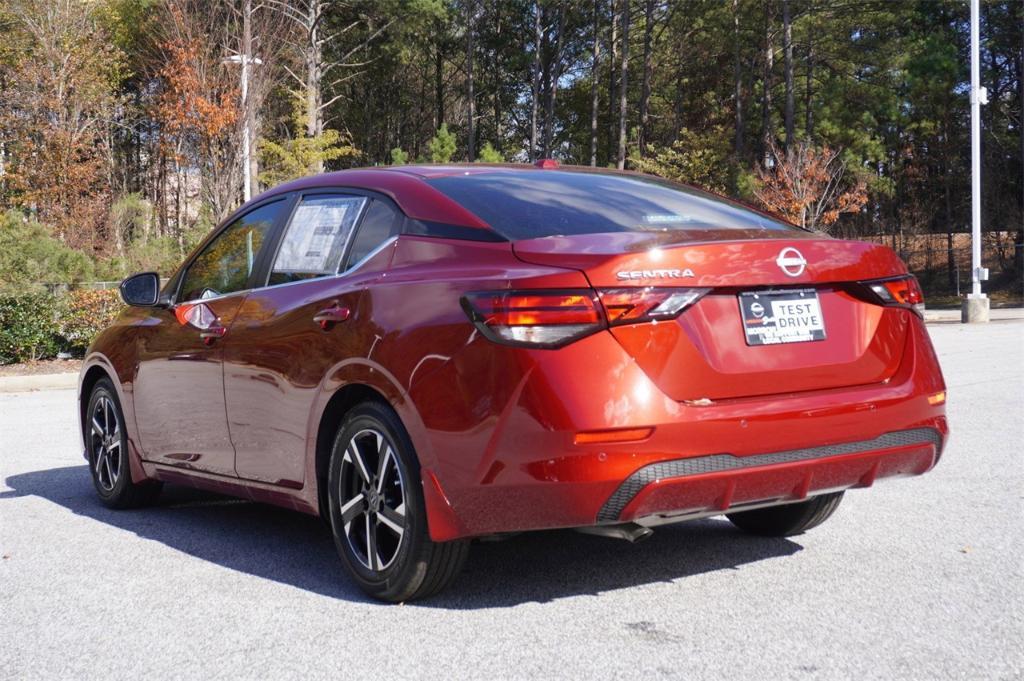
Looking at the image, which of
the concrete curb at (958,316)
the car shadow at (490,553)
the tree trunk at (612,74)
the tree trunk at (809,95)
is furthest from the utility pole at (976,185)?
the tree trunk at (612,74)

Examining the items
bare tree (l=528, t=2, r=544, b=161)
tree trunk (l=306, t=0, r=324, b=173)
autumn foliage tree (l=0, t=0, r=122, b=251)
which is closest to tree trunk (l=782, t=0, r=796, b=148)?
bare tree (l=528, t=2, r=544, b=161)

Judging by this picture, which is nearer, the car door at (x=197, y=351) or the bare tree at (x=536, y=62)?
the car door at (x=197, y=351)

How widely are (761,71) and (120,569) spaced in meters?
56.9

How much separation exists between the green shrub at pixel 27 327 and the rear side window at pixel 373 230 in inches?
578

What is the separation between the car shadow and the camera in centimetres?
482

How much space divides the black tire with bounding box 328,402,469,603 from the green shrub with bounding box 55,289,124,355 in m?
15.2

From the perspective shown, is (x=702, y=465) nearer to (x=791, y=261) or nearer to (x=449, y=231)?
(x=791, y=261)

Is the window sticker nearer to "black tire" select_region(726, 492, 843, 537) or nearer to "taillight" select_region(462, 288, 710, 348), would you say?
"taillight" select_region(462, 288, 710, 348)

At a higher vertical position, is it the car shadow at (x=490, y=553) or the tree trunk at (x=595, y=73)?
the tree trunk at (x=595, y=73)

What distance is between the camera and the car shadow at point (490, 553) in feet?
15.8

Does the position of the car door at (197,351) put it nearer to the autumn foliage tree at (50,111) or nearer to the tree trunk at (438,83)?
the autumn foliage tree at (50,111)

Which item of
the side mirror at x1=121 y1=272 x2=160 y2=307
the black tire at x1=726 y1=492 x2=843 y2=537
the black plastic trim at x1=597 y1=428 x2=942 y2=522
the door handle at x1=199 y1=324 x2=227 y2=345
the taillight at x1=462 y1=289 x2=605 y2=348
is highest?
the side mirror at x1=121 y1=272 x2=160 y2=307

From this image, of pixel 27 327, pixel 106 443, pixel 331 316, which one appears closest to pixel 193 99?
pixel 27 327

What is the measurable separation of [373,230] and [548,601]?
5.26 ft
